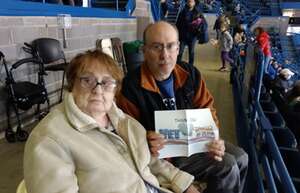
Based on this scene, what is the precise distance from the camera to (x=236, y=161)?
1.84 m

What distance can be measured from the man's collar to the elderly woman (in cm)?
31

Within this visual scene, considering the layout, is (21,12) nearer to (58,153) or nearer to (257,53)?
(257,53)

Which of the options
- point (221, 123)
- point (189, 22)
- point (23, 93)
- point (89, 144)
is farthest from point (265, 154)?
point (189, 22)

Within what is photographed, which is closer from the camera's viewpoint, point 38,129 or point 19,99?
point 38,129

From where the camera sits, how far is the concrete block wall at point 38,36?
3.55 m

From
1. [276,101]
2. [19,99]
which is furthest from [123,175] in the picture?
[276,101]

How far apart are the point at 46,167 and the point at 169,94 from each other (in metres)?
0.84

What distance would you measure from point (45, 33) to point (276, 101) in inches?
111

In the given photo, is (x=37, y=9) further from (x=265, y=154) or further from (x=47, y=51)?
(x=265, y=154)

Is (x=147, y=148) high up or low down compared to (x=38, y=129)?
down

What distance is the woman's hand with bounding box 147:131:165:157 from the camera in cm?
145

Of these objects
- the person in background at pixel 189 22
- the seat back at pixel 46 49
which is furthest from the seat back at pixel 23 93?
the person in background at pixel 189 22

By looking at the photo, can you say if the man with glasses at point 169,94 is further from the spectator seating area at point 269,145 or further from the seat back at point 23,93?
the seat back at point 23,93

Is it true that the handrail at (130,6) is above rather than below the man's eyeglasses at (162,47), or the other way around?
above
